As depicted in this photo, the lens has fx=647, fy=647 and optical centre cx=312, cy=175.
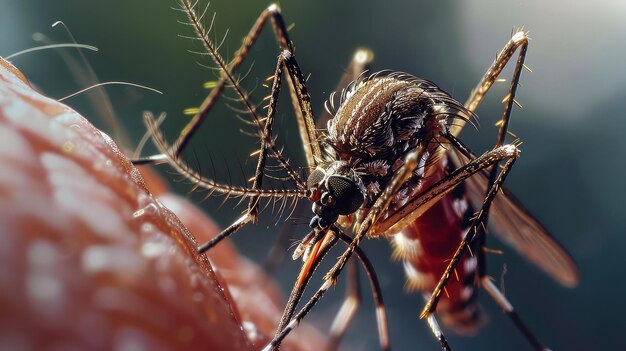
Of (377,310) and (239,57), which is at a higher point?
(239,57)

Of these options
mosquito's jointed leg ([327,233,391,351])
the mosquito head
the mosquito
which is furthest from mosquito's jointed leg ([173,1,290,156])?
mosquito's jointed leg ([327,233,391,351])

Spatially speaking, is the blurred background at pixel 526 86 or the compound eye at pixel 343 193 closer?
Answer: the compound eye at pixel 343 193

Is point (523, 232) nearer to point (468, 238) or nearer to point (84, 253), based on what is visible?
point (468, 238)

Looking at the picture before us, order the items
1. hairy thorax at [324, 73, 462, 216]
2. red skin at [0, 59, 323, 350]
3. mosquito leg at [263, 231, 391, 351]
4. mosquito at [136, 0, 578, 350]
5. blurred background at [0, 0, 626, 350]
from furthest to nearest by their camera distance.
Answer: blurred background at [0, 0, 626, 350], hairy thorax at [324, 73, 462, 216], mosquito at [136, 0, 578, 350], mosquito leg at [263, 231, 391, 351], red skin at [0, 59, 323, 350]

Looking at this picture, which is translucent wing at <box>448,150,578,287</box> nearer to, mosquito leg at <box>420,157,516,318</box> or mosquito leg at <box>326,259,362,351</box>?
mosquito leg at <box>420,157,516,318</box>

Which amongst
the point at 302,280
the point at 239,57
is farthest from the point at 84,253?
the point at 239,57

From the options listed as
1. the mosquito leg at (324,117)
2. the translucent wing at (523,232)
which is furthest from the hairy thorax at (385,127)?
the mosquito leg at (324,117)

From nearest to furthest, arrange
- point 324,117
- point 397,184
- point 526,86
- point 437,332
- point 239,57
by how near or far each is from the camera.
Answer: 1. point 397,184
2. point 437,332
3. point 239,57
4. point 324,117
5. point 526,86

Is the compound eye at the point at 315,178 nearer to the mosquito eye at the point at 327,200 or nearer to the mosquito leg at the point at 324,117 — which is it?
the mosquito eye at the point at 327,200
